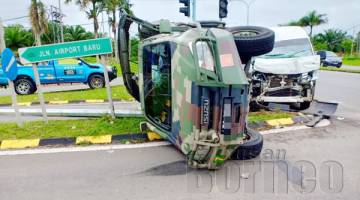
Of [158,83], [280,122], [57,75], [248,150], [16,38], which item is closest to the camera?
[248,150]

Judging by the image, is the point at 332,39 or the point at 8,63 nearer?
the point at 8,63

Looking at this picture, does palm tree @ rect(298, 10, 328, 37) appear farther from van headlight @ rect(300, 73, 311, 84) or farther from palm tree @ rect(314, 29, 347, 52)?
van headlight @ rect(300, 73, 311, 84)

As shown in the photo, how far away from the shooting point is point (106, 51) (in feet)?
21.6

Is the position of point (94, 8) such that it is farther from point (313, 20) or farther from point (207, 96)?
point (313, 20)

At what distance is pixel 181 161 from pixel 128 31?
9.54ft

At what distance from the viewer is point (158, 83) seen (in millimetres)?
5289

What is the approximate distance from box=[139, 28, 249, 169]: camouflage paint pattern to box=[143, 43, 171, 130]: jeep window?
74 centimetres

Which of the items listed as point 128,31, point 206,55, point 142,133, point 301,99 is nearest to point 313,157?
point 206,55

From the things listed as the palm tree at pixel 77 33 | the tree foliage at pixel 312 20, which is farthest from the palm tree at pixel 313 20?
the palm tree at pixel 77 33

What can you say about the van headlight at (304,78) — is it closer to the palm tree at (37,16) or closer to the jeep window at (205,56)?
the jeep window at (205,56)

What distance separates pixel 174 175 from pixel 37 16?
20.8 meters

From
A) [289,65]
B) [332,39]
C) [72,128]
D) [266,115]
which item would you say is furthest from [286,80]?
[332,39]

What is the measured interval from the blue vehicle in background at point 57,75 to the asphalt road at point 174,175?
9.74 meters

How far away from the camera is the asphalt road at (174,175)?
12.4ft
